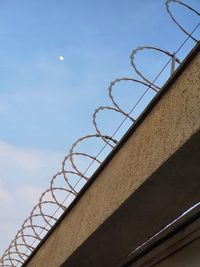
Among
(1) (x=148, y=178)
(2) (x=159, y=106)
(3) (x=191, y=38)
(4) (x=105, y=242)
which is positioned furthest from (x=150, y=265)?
(3) (x=191, y=38)

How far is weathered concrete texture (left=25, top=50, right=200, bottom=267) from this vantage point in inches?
96.7

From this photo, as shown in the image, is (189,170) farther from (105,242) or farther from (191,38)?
(105,242)

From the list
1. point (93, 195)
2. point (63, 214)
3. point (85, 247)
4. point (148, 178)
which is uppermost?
point (63, 214)

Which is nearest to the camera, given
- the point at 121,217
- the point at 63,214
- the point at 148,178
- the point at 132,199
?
the point at 148,178

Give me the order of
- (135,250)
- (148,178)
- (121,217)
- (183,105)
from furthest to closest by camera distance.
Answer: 1. (135,250)
2. (121,217)
3. (148,178)
4. (183,105)

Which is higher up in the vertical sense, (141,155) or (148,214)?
(141,155)

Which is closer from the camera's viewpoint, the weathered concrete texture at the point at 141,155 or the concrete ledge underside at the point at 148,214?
the weathered concrete texture at the point at 141,155

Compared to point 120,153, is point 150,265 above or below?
below

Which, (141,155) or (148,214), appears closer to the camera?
(141,155)

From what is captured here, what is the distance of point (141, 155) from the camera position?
2.90m

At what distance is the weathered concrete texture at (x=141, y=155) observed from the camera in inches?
96.7

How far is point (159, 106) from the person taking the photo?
2.79 meters

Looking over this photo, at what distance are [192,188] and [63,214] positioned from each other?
78.4 inches

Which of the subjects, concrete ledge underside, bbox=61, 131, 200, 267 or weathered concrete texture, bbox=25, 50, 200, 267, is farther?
concrete ledge underside, bbox=61, 131, 200, 267
